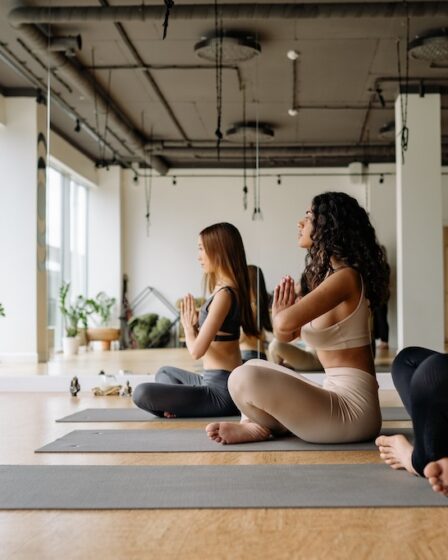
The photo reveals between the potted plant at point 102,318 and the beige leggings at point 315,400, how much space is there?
10.9ft

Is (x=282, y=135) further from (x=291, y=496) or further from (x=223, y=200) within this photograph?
(x=291, y=496)

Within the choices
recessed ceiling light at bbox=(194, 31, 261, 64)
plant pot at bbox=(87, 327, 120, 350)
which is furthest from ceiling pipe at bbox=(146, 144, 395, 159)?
plant pot at bbox=(87, 327, 120, 350)

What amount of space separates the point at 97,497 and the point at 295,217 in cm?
413

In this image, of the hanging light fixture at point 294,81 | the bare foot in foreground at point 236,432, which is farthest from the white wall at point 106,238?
the bare foot in foreground at point 236,432

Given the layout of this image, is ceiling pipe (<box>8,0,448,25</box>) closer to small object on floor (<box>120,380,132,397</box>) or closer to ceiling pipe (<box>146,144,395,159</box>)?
ceiling pipe (<box>146,144,395,159</box>)

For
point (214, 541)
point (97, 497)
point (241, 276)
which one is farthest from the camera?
point (241, 276)

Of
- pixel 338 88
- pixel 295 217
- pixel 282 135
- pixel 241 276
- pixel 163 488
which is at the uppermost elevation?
pixel 338 88

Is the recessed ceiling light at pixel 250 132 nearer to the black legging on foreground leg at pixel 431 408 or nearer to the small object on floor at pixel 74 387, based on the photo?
the small object on floor at pixel 74 387

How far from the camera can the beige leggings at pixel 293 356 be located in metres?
6.26

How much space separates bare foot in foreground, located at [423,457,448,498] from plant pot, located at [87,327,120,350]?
4.36 m

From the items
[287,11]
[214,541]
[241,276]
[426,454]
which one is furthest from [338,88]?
[214,541]

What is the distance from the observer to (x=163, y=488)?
7.58 ft

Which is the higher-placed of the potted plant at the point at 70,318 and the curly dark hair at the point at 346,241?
the curly dark hair at the point at 346,241

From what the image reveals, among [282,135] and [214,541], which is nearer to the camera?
[214,541]
